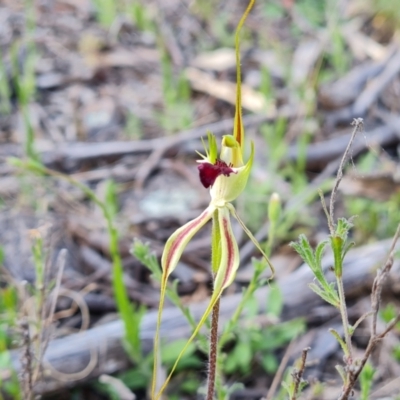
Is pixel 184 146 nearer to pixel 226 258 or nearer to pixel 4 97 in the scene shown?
pixel 4 97

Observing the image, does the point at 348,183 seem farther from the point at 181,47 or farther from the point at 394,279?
the point at 181,47

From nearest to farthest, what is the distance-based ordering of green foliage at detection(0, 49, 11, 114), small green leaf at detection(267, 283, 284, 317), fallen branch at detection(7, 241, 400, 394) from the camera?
fallen branch at detection(7, 241, 400, 394), small green leaf at detection(267, 283, 284, 317), green foliage at detection(0, 49, 11, 114)

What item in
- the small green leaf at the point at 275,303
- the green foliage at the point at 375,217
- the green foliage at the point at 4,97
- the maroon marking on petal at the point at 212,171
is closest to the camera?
the maroon marking on petal at the point at 212,171

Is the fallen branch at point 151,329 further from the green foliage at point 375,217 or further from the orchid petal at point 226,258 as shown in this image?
the orchid petal at point 226,258

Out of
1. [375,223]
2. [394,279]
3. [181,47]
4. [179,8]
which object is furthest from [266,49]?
[394,279]

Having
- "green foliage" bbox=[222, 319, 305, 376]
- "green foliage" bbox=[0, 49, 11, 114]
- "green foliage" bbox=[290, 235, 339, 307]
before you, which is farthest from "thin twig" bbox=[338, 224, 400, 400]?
"green foliage" bbox=[0, 49, 11, 114]

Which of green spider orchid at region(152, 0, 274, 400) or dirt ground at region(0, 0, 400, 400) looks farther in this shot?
dirt ground at region(0, 0, 400, 400)

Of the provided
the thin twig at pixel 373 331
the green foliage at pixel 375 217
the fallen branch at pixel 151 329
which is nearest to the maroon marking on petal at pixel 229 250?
the thin twig at pixel 373 331

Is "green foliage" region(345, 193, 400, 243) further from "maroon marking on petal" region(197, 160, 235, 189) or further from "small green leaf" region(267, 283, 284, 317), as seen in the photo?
"maroon marking on petal" region(197, 160, 235, 189)
